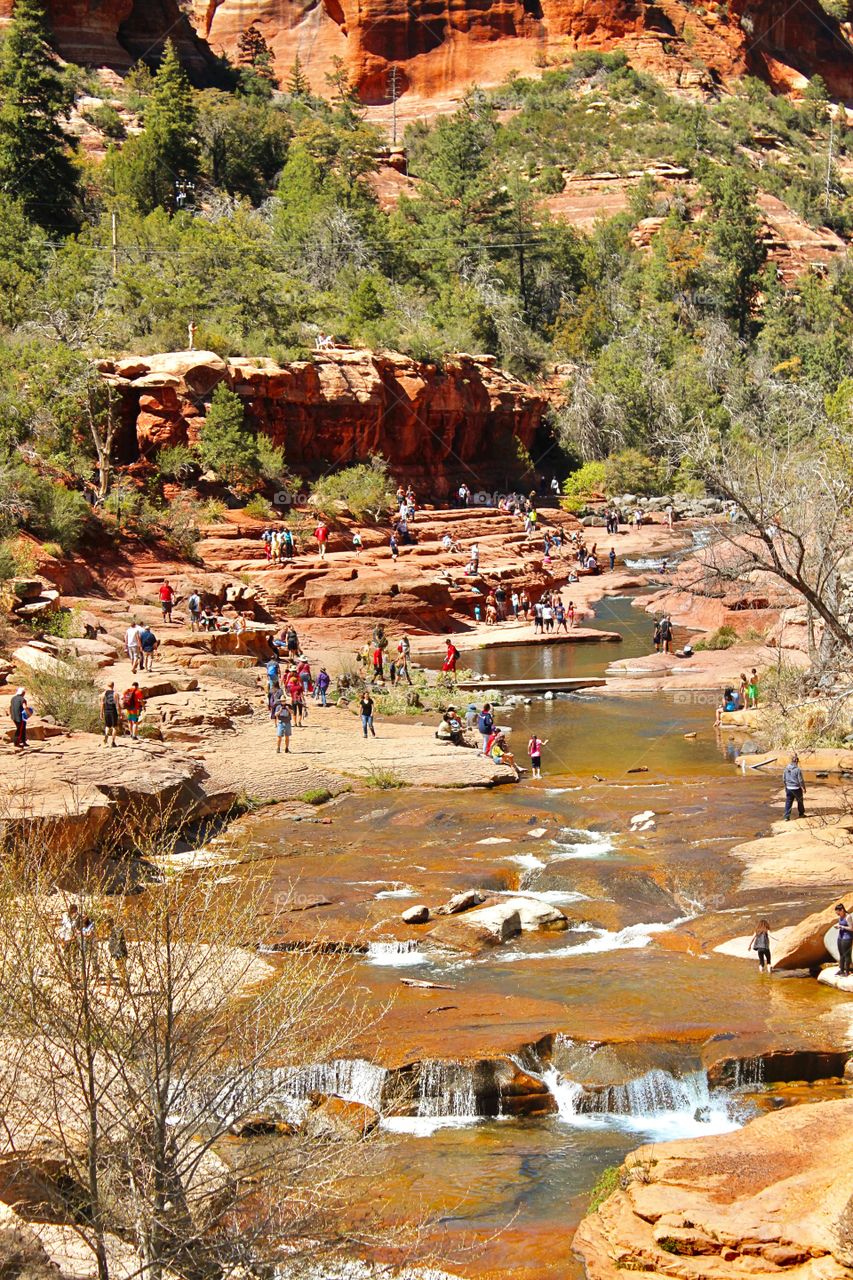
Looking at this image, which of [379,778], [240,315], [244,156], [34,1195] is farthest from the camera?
[244,156]

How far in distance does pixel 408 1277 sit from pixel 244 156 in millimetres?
82592

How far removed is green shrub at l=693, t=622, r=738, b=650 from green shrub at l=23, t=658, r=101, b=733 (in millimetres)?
19513

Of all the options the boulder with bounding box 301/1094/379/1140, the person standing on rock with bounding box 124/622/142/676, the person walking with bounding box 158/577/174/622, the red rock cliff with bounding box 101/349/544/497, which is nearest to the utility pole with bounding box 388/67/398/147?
the red rock cliff with bounding box 101/349/544/497

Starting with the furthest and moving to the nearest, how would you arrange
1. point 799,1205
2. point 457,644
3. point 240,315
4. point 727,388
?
1. point 727,388
2. point 240,315
3. point 457,644
4. point 799,1205

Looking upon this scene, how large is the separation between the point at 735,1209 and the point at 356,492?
40.4 metres

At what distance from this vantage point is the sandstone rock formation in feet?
Result: 36.6

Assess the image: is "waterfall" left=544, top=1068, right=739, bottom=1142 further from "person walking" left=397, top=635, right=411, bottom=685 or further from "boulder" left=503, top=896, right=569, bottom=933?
"person walking" left=397, top=635, right=411, bottom=685

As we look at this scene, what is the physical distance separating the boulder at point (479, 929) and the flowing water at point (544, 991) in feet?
0.53

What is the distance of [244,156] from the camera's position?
8569 centimetres

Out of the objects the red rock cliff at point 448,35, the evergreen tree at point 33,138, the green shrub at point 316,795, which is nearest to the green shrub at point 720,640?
the green shrub at point 316,795

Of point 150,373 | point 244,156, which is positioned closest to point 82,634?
point 150,373

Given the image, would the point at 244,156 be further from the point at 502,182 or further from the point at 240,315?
the point at 240,315

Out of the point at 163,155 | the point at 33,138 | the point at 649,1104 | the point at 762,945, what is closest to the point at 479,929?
the point at 762,945

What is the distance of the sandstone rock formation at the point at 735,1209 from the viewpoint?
439 inches
